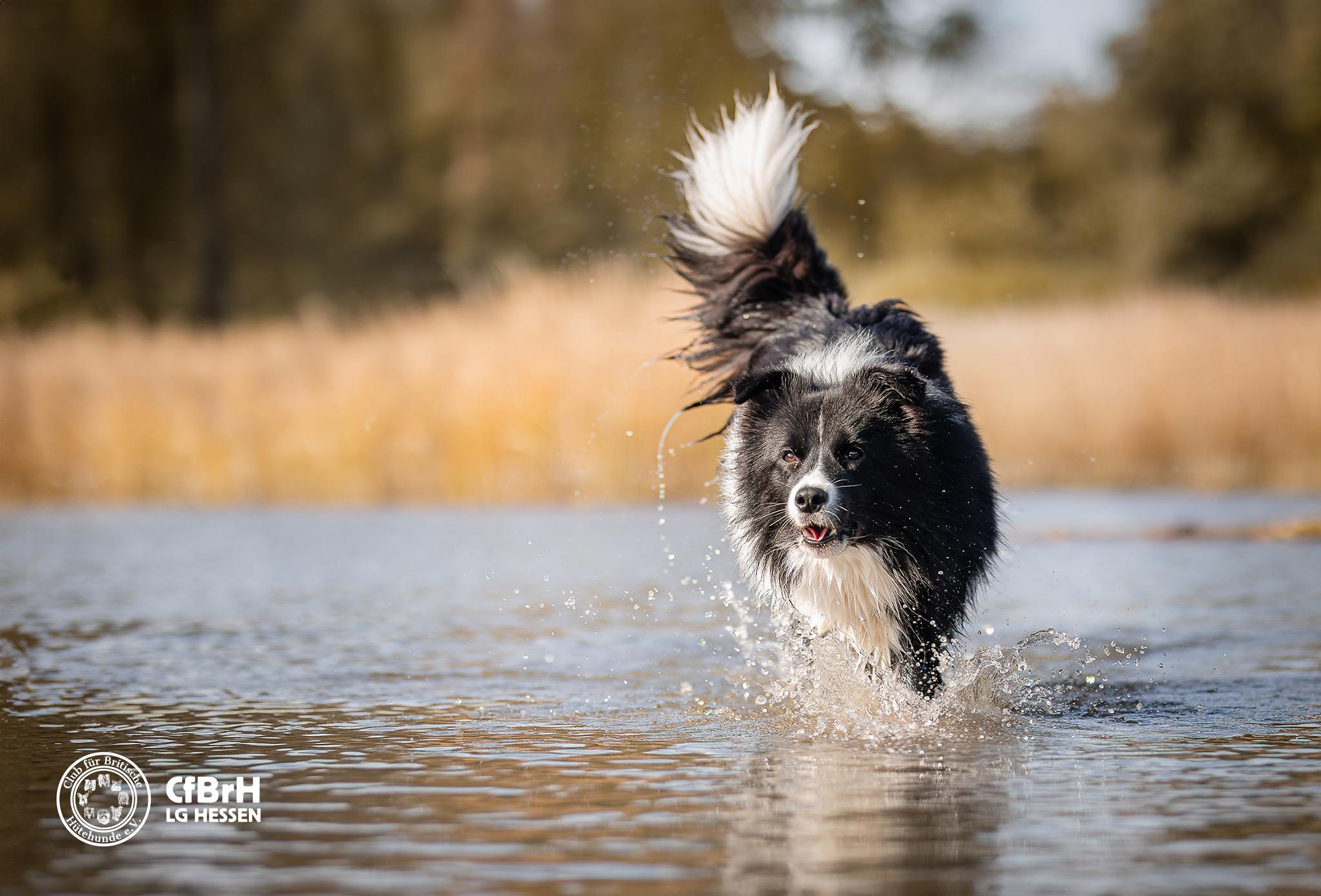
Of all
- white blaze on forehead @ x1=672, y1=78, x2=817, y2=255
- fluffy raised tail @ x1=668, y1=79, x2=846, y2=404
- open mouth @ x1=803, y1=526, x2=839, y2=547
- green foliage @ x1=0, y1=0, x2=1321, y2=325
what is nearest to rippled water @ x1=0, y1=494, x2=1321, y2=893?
open mouth @ x1=803, y1=526, x2=839, y2=547

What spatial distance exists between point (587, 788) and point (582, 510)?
947cm

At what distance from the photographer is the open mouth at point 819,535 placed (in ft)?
18.2

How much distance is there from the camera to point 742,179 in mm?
7387

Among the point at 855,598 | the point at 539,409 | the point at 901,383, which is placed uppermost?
the point at 539,409

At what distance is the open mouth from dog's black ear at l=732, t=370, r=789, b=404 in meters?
0.57

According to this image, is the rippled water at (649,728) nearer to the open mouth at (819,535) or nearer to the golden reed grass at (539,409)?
the open mouth at (819,535)

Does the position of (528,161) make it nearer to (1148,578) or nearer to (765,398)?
(1148,578)

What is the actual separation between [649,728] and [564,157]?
103ft

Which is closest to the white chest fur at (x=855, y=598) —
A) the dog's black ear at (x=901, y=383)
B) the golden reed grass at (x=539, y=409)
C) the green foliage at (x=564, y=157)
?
the dog's black ear at (x=901, y=383)

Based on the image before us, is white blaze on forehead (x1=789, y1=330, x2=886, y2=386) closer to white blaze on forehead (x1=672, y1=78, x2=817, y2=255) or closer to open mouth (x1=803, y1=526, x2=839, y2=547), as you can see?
open mouth (x1=803, y1=526, x2=839, y2=547)

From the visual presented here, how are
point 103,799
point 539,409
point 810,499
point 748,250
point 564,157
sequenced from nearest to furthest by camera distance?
point 103,799 < point 810,499 < point 748,250 < point 539,409 < point 564,157

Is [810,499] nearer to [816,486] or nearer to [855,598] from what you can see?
[816,486]

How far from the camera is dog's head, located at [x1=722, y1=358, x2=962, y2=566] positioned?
5582mm

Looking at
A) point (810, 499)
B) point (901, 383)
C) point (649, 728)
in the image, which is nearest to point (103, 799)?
point (649, 728)
